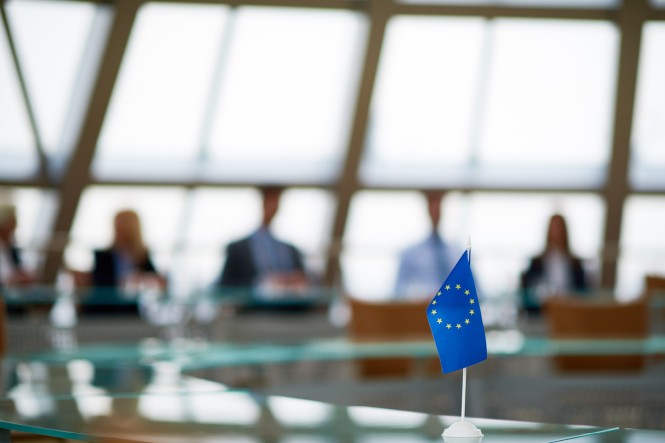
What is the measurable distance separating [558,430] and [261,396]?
70 cm

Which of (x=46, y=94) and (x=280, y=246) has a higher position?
(x=46, y=94)

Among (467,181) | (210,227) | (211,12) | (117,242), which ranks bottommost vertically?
(117,242)

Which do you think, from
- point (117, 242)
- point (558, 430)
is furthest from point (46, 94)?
point (558, 430)

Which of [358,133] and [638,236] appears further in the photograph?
[638,236]

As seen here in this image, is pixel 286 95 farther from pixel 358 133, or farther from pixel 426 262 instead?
pixel 426 262

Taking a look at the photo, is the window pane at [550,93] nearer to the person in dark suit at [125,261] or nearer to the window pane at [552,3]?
the window pane at [552,3]

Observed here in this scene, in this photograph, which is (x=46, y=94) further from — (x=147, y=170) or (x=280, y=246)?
(x=280, y=246)

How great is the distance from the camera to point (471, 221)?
1068 cm

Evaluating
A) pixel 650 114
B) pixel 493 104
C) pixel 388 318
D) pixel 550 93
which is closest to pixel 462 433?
pixel 388 318

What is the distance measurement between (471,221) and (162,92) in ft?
11.3

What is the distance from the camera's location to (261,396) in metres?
2.21

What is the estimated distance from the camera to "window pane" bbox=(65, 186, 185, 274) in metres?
9.61

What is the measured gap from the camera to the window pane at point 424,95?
9.75 m

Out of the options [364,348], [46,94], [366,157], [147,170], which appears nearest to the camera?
[364,348]
